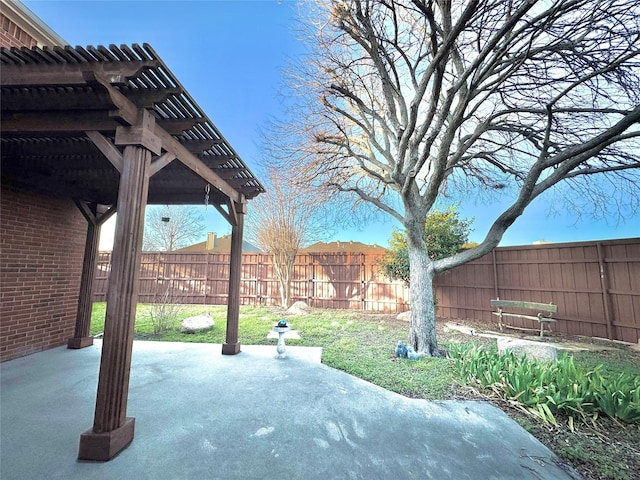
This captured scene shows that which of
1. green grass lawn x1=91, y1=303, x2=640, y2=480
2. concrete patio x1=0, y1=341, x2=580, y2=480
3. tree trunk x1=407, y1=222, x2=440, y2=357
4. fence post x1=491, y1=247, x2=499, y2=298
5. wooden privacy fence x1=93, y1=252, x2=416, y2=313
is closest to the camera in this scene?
concrete patio x1=0, y1=341, x2=580, y2=480

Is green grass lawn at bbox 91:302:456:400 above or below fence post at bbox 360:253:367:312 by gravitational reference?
below

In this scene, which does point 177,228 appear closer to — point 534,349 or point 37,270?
point 37,270

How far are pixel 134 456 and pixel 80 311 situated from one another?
12.3 ft

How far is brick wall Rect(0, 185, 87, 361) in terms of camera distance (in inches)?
152

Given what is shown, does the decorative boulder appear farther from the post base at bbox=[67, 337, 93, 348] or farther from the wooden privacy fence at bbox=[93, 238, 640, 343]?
the post base at bbox=[67, 337, 93, 348]

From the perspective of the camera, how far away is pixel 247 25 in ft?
19.7

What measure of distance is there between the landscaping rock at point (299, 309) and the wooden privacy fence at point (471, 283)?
800 mm

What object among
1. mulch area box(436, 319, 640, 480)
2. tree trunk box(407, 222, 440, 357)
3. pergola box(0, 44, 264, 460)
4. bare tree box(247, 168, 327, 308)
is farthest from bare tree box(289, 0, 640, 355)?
bare tree box(247, 168, 327, 308)

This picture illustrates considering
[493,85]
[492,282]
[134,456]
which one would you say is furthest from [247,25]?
[492,282]

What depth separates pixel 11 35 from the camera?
344 cm

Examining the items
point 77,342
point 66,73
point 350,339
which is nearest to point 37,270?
point 77,342

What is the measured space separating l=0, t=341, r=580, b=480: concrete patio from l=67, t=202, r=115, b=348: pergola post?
878 millimetres

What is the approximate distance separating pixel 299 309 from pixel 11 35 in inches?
325

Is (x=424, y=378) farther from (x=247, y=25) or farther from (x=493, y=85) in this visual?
(x=247, y=25)
